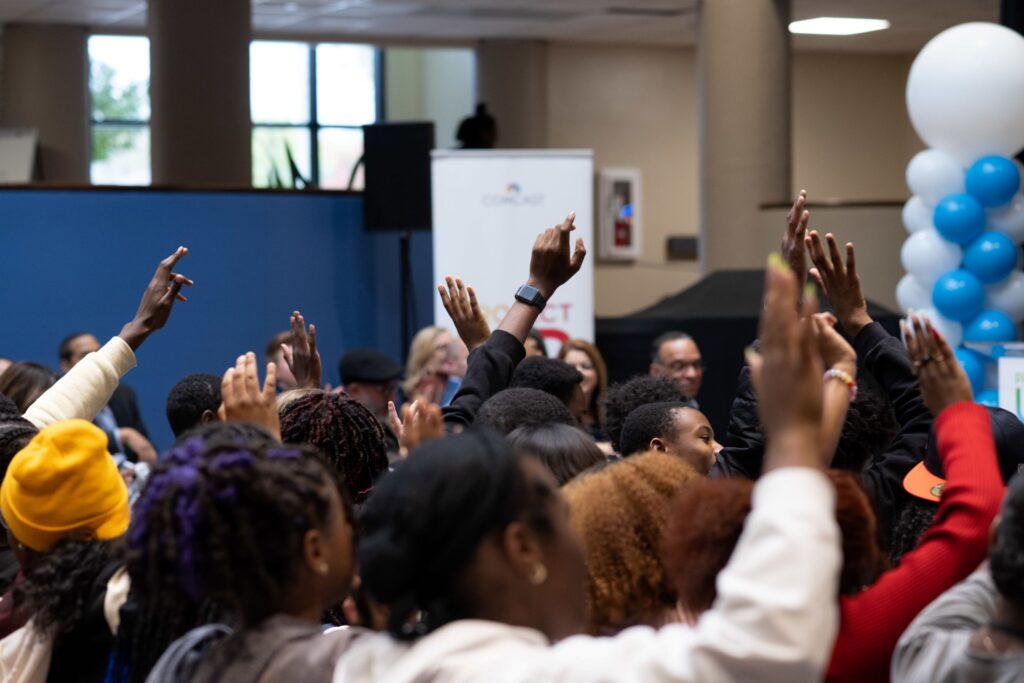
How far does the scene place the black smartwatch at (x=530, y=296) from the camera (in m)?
2.97

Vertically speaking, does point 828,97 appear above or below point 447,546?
above

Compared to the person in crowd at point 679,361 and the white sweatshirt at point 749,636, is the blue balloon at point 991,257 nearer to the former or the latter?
the person in crowd at point 679,361

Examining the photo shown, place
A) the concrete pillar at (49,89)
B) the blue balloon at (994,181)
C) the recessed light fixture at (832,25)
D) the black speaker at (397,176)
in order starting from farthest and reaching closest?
the concrete pillar at (49,89), the recessed light fixture at (832,25), the black speaker at (397,176), the blue balloon at (994,181)

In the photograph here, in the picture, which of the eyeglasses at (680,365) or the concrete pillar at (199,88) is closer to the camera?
the eyeglasses at (680,365)

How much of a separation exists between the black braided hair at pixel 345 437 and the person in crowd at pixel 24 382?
7.13 feet

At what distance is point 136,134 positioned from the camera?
14.9 meters

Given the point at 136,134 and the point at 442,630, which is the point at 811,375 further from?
the point at 136,134

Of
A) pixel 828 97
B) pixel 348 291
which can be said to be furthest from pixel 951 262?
pixel 828 97

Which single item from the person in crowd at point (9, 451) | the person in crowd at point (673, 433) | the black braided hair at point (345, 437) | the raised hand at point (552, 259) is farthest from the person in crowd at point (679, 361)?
the person in crowd at point (9, 451)

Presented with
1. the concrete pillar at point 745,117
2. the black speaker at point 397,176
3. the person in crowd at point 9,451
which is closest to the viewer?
the person in crowd at point 9,451

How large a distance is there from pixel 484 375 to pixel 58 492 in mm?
971

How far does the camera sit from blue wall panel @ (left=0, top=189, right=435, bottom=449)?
7801 millimetres

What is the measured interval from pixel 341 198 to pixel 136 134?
716 centimetres

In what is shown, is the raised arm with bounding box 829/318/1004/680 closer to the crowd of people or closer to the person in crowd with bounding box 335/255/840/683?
the crowd of people
